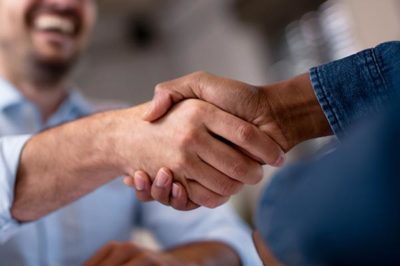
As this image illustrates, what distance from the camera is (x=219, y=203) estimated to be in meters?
0.61

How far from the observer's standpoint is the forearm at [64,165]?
2.06 ft

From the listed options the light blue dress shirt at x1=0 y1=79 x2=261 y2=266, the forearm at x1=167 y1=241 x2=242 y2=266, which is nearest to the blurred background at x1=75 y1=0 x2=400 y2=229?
the light blue dress shirt at x1=0 y1=79 x2=261 y2=266

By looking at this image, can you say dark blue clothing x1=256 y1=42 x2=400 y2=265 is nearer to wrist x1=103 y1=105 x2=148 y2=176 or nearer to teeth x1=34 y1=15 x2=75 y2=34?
wrist x1=103 y1=105 x2=148 y2=176

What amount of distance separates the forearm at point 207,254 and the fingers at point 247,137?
0.57 feet

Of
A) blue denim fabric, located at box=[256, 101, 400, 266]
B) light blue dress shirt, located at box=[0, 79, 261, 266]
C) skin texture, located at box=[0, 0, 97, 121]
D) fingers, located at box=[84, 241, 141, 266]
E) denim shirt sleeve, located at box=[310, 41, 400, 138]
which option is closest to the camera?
blue denim fabric, located at box=[256, 101, 400, 266]

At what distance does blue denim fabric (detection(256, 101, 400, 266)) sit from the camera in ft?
0.71

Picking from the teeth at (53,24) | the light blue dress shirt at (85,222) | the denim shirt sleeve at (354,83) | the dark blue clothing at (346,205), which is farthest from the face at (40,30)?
the dark blue clothing at (346,205)

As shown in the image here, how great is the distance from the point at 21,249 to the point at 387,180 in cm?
76

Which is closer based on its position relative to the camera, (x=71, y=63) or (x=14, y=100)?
(x=14, y=100)

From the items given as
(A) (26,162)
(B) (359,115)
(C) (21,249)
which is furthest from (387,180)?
(C) (21,249)

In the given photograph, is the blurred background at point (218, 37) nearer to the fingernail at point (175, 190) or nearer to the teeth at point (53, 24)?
the teeth at point (53, 24)

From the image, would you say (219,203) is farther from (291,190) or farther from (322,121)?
(291,190)

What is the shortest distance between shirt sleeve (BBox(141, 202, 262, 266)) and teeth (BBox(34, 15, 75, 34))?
1.48ft

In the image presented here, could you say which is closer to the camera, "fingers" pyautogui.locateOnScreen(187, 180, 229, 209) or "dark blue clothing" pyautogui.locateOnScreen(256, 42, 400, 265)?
"dark blue clothing" pyautogui.locateOnScreen(256, 42, 400, 265)
